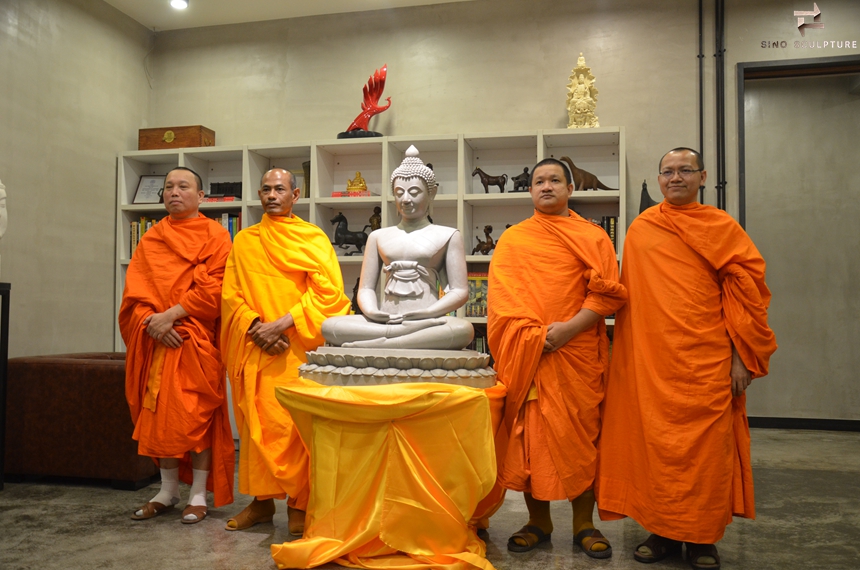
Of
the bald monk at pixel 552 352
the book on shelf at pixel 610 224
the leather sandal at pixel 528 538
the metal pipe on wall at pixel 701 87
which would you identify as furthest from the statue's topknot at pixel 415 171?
the metal pipe on wall at pixel 701 87

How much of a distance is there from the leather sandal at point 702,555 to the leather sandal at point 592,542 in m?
0.29

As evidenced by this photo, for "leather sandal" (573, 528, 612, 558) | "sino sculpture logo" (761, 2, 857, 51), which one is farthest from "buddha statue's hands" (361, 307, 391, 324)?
"sino sculpture logo" (761, 2, 857, 51)

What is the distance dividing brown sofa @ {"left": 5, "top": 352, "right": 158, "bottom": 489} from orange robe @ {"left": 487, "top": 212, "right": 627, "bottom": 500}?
2076 mm

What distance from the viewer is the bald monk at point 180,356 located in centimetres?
300

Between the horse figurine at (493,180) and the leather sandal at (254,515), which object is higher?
the horse figurine at (493,180)

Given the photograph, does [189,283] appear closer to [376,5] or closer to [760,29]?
[376,5]

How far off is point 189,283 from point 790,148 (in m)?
4.89

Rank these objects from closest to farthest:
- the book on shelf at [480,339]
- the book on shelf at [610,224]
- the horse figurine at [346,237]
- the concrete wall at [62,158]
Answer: the concrete wall at [62,158] → the book on shelf at [610,224] → the book on shelf at [480,339] → the horse figurine at [346,237]

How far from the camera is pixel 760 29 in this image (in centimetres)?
491

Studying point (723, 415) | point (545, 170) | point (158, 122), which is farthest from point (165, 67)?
point (723, 415)

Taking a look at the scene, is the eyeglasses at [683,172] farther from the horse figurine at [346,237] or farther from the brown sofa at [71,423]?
the brown sofa at [71,423]

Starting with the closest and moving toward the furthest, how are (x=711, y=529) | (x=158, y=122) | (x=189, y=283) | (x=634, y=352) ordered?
(x=711, y=529) → (x=634, y=352) → (x=189, y=283) → (x=158, y=122)

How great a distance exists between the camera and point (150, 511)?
306cm

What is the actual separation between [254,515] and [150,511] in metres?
0.49
